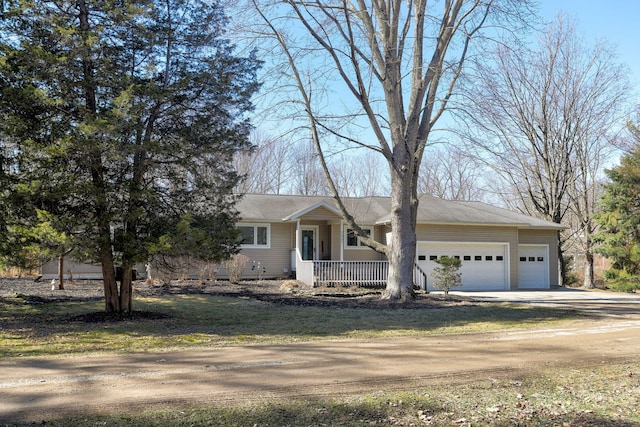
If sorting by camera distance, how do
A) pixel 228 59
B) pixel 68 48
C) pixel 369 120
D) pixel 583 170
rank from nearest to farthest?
pixel 68 48 → pixel 228 59 → pixel 369 120 → pixel 583 170

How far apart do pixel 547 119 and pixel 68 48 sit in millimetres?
23249

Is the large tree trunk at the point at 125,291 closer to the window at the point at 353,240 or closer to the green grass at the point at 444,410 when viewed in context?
the green grass at the point at 444,410

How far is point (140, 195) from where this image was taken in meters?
10.1

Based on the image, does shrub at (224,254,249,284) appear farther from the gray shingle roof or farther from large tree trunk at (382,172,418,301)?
large tree trunk at (382,172,418,301)

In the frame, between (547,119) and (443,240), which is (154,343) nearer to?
(443,240)

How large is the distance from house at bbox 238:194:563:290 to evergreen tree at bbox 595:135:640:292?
7.69 feet

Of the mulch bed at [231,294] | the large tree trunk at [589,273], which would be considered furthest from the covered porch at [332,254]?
the large tree trunk at [589,273]

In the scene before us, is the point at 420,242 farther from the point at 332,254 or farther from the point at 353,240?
the point at 332,254

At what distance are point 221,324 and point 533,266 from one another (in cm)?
1776

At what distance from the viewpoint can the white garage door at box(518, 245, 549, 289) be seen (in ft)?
78.7

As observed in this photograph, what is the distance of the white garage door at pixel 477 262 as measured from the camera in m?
22.2

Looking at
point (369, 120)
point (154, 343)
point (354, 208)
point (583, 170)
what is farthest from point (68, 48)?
point (583, 170)

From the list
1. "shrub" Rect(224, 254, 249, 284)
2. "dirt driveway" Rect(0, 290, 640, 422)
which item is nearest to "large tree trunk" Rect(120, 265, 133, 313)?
"dirt driveway" Rect(0, 290, 640, 422)

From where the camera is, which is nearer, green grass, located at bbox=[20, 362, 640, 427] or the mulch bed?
green grass, located at bbox=[20, 362, 640, 427]
